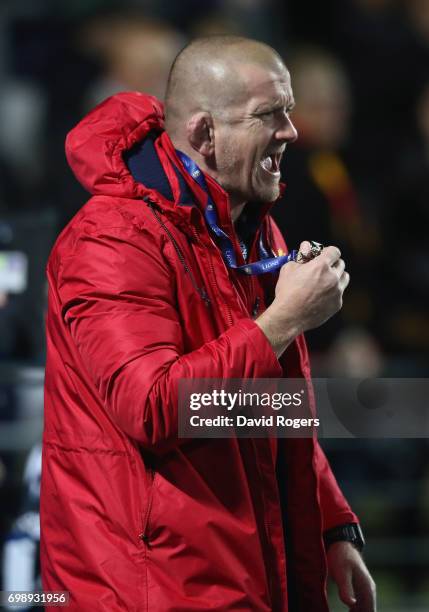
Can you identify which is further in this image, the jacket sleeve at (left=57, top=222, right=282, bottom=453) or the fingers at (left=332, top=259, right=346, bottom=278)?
the fingers at (left=332, top=259, right=346, bottom=278)

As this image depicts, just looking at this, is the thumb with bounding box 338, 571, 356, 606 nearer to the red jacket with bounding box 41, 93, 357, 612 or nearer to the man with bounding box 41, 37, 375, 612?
the man with bounding box 41, 37, 375, 612

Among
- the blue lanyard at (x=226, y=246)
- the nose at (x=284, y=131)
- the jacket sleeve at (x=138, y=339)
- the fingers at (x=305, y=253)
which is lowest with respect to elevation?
the jacket sleeve at (x=138, y=339)

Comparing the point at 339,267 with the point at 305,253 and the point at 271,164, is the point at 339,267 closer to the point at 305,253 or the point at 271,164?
the point at 305,253

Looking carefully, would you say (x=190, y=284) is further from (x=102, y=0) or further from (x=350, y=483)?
(x=102, y=0)

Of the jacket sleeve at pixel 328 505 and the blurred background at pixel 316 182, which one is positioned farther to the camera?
the blurred background at pixel 316 182

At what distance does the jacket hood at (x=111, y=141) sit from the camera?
2285mm

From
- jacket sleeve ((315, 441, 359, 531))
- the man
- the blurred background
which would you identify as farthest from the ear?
the blurred background

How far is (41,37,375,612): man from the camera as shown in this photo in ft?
6.93

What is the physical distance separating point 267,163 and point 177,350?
0.48 metres

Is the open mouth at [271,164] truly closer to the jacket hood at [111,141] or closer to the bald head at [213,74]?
the bald head at [213,74]

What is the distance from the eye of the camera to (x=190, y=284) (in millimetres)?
2227

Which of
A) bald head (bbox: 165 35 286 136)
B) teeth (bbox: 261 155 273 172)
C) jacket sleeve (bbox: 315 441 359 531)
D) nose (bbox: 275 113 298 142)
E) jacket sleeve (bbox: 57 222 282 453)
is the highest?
bald head (bbox: 165 35 286 136)

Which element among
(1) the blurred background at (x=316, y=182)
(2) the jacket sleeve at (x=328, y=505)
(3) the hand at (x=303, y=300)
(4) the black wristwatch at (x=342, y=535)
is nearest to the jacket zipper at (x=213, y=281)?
(3) the hand at (x=303, y=300)

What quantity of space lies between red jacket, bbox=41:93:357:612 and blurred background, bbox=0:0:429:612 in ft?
3.15
